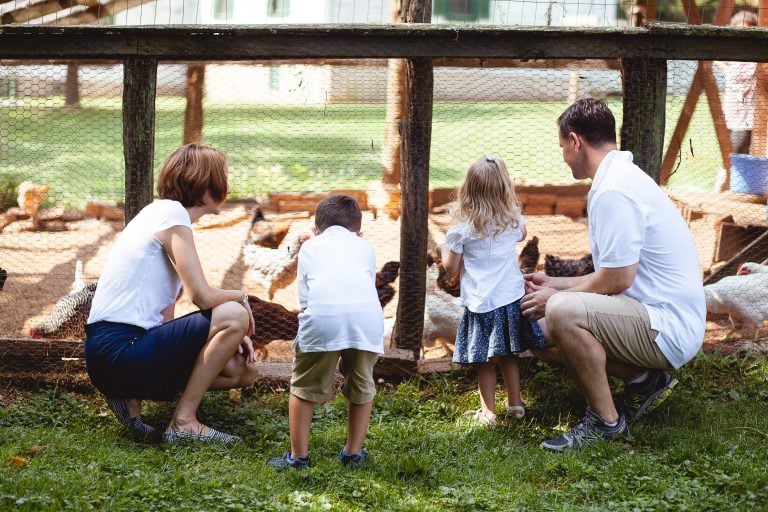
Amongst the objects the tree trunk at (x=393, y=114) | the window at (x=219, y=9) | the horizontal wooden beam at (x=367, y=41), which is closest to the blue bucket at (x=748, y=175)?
the horizontal wooden beam at (x=367, y=41)

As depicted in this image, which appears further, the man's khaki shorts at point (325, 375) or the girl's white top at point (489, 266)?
the girl's white top at point (489, 266)

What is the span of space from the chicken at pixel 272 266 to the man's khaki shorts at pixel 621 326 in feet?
8.98

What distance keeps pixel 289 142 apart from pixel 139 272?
4367 mm

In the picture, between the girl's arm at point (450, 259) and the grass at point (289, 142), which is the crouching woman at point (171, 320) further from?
the grass at point (289, 142)

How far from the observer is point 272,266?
20.1ft

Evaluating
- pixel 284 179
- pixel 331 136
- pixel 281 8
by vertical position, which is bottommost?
pixel 284 179

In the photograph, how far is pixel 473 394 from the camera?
4562 millimetres

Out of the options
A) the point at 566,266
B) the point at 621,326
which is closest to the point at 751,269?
the point at 566,266

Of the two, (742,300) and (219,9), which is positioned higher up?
(219,9)

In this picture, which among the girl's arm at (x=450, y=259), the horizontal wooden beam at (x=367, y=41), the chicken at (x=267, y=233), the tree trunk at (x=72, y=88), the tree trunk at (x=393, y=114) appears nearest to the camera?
the girl's arm at (x=450, y=259)

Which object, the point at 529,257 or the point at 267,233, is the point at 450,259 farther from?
the point at 267,233

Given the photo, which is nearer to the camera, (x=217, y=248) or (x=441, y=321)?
(x=441, y=321)

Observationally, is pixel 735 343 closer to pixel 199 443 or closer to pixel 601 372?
pixel 601 372

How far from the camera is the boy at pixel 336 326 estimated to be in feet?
11.1
